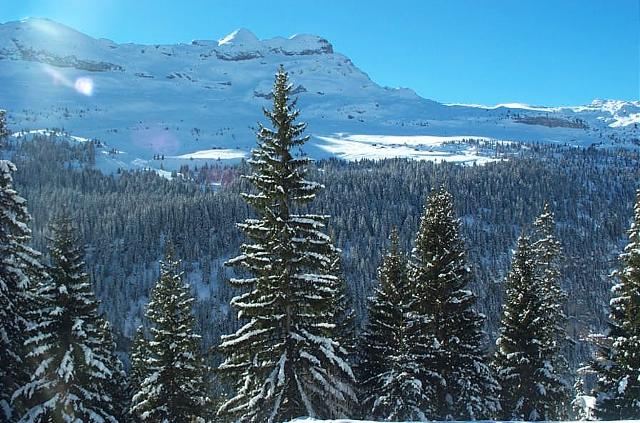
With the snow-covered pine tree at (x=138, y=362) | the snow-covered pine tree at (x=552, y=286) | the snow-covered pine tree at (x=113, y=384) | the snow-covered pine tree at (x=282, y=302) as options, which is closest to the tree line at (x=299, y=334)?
the snow-covered pine tree at (x=282, y=302)

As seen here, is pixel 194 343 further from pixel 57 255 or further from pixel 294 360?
pixel 294 360

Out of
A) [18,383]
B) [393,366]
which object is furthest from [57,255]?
[393,366]

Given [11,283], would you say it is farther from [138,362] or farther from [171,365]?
[138,362]

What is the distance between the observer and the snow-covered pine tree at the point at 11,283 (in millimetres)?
19141

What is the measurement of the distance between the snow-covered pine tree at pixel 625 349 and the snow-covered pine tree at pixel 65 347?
67.3 feet

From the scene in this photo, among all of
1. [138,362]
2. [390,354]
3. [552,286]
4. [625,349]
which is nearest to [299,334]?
[390,354]

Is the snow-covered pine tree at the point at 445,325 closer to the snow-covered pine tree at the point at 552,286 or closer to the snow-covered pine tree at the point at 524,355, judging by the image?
the snow-covered pine tree at the point at 524,355

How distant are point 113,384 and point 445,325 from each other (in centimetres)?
1618

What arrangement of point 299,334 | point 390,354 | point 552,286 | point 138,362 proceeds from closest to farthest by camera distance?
point 299,334, point 390,354, point 552,286, point 138,362

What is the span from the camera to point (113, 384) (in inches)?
1052

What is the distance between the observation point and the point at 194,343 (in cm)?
2622

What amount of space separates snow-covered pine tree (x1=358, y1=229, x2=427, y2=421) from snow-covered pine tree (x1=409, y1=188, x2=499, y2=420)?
64 centimetres

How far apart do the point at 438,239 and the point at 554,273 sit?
15242mm

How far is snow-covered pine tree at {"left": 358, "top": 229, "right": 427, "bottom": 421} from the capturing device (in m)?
23.1
